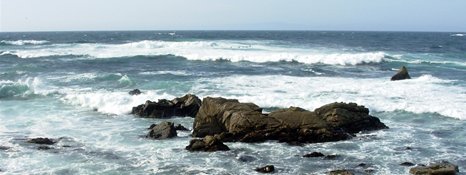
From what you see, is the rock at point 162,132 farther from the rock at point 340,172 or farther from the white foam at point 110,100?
the rock at point 340,172

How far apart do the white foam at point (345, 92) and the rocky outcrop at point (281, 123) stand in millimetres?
4145

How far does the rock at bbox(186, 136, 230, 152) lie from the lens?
16.2 metres

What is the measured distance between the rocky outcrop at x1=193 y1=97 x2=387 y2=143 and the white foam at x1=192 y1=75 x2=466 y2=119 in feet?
13.6

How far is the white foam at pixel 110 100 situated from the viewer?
917 inches

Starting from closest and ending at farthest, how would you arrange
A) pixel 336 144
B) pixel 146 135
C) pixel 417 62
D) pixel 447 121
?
pixel 336 144, pixel 146 135, pixel 447 121, pixel 417 62

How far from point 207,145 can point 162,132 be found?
2306 mm

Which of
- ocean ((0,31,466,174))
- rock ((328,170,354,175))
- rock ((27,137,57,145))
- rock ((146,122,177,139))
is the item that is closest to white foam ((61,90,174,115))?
ocean ((0,31,466,174))

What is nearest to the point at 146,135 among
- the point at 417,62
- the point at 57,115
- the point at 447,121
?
the point at 57,115

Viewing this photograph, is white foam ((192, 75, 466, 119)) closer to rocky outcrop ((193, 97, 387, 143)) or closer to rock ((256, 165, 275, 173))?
rocky outcrop ((193, 97, 387, 143))

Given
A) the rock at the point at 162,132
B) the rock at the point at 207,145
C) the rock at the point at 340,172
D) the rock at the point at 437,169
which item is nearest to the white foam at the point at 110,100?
the rock at the point at 162,132

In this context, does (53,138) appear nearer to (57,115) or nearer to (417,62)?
(57,115)

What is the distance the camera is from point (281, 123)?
17703 mm

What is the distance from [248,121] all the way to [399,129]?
576 cm

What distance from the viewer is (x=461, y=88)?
29000 millimetres
